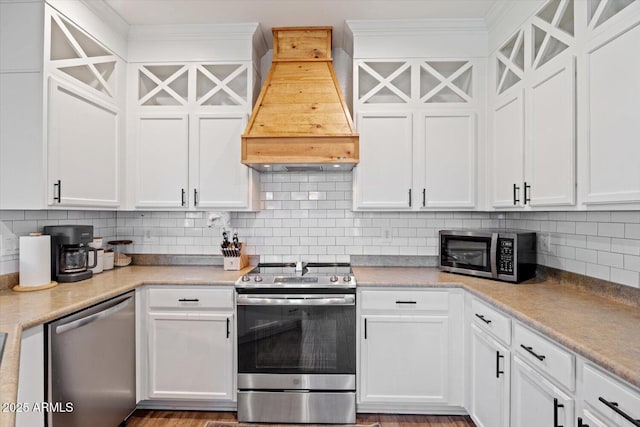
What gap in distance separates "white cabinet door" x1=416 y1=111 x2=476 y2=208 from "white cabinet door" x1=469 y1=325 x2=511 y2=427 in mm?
1029

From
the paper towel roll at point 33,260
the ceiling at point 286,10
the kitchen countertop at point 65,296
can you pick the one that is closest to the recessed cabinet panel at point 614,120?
the ceiling at point 286,10

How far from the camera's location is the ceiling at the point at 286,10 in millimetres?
2516

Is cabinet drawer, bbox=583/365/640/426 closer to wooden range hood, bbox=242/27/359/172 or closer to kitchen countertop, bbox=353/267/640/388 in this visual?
kitchen countertop, bbox=353/267/640/388

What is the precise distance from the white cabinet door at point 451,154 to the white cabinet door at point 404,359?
0.97 meters

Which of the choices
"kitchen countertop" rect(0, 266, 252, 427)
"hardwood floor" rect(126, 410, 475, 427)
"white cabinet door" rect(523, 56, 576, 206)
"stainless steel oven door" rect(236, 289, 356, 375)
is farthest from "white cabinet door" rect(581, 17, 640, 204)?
"kitchen countertop" rect(0, 266, 252, 427)

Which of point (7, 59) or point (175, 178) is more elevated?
point (7, 59)

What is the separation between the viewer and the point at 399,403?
2.45 m

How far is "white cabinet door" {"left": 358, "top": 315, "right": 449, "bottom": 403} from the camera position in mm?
2416

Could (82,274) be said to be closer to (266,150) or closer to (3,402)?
(266,150)

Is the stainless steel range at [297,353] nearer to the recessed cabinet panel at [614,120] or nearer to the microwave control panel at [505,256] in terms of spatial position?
the microwave control panel at [505,256]

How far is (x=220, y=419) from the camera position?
2.46 meters

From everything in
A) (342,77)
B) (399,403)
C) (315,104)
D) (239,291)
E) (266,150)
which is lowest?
(399,403)

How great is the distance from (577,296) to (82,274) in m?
3.04

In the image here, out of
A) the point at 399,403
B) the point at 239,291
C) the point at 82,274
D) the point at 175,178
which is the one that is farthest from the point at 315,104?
the point at 399,403
